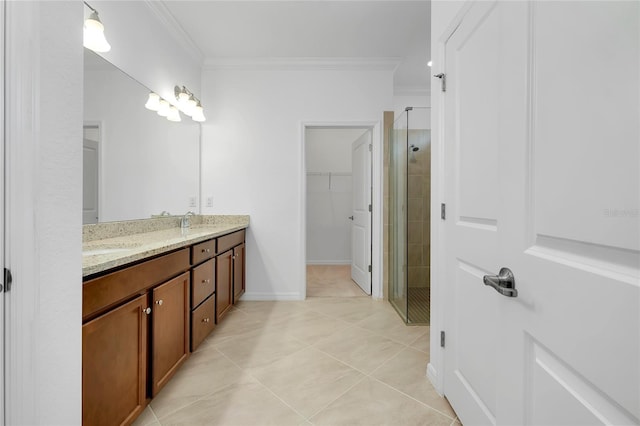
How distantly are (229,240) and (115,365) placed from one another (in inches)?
61.7

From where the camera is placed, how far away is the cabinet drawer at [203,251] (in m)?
1.97

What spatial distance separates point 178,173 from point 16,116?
2.23m

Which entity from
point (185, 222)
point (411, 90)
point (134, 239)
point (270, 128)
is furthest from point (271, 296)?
point (411, 90)

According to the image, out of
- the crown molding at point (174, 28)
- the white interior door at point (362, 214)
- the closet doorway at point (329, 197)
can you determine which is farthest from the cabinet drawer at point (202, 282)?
the closet doorway at point (329, 197)

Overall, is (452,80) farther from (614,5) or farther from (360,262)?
(360,262)

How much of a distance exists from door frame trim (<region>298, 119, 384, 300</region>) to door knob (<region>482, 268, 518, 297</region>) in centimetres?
240

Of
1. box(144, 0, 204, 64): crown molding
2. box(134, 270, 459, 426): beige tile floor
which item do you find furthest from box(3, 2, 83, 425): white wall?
box(144, 0, 204, 64): crown molding

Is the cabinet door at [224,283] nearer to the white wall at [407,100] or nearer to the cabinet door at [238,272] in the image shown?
the cabinet door at [238,272]

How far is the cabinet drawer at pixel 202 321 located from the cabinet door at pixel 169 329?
0.09m

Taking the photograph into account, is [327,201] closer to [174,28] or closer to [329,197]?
[329,197]

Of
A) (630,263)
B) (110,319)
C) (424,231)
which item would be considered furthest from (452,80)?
(424,231)

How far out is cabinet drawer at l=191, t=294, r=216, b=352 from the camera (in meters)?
1.98

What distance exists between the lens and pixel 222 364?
1949 mm

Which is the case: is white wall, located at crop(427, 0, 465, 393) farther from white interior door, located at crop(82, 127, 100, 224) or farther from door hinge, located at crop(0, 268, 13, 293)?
white interior door, located at crop(82, 127, 100, 224)
